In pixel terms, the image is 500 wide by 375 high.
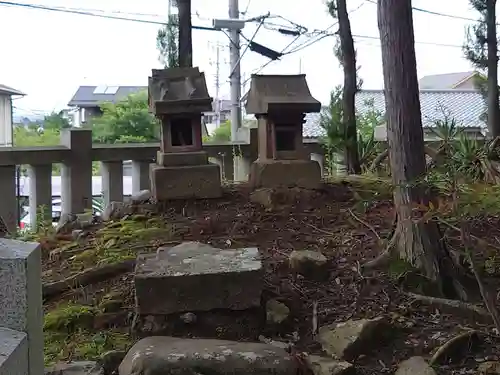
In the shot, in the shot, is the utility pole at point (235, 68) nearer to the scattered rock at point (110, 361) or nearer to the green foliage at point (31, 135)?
the green foliage at point (31, 135)

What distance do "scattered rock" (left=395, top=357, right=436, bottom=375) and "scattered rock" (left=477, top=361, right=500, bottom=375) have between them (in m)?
0.17

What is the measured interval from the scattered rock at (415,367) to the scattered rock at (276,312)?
47 centimetres

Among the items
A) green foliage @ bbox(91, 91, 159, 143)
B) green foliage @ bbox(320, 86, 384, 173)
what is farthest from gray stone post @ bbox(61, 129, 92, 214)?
green foliage @ bbox(91, 91, 159, 143)

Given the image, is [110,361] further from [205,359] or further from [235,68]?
[235,68]

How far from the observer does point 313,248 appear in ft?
10.1

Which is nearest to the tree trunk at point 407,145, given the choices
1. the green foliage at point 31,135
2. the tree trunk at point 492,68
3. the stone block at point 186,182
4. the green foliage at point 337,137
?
the stone block at point 186,182

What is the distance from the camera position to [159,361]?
192 centimetres

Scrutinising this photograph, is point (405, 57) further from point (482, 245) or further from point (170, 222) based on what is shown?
point (170, 222)

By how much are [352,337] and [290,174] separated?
214 centimetres

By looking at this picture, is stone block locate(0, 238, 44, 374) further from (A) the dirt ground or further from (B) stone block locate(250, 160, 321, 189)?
(B) stone block locate(250, 160, 321, 189)

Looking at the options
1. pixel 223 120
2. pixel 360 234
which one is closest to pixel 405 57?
pixel 360 234

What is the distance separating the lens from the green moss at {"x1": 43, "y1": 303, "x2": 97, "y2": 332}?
2473 millimetres

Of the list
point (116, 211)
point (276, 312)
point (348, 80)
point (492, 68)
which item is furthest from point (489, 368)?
point (492, 68)

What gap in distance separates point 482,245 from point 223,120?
36.9 ft
